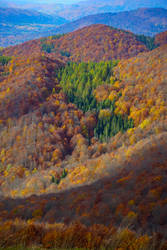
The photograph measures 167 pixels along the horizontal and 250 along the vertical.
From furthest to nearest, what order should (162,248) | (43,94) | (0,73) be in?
1. (0,73)
2. (43,94)
3. (162,248)

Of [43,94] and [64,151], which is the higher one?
[43,94]

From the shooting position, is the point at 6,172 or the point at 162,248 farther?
the point at 6,172

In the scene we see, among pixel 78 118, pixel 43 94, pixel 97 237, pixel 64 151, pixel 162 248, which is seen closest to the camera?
pixel 162 248

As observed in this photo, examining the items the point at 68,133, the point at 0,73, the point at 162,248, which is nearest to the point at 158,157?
the point at 162,248

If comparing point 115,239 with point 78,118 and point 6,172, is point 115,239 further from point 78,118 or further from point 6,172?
point 78,118

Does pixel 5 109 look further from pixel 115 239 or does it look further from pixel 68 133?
pixel 115 239

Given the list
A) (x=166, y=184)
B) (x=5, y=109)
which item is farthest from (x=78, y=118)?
(x=166, y=184)

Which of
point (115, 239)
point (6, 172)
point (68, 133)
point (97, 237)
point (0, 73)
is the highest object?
point (0, 73)
